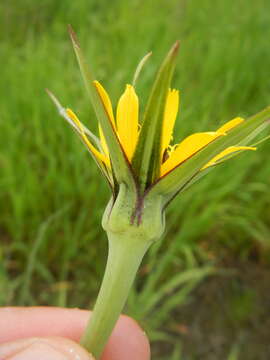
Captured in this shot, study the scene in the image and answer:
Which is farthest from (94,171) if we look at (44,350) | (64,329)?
(44,350)

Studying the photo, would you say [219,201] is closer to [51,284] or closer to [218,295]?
[218,295]

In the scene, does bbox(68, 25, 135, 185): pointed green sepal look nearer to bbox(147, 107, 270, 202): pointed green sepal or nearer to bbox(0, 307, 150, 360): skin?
bbox(147, 107, 270, 202): pointed green sepal

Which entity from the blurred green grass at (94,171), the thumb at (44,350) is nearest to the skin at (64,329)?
the thumb at (44,350)

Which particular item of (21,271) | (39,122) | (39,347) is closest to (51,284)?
(21,271)

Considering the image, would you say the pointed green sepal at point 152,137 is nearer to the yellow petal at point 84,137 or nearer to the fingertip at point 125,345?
the yellow petal at point 84,137

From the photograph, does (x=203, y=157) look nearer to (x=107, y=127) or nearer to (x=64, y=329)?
(x=107, y=127)

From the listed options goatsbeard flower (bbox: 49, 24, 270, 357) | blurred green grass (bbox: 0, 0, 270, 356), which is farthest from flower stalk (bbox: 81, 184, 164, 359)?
blurred green grass (bbox: 0, 0, 270, 356)
